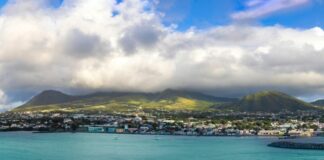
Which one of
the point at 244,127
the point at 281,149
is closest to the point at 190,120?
the point at 244,127

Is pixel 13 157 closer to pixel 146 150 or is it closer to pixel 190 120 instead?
pixel 146 150

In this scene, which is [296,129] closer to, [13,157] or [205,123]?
[205,123]

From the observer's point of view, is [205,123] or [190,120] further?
[190,120]

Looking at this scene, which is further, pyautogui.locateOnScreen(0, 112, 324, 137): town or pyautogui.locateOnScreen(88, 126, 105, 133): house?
pyautogui.locateOnScreen(88, 126, 105, 133): house

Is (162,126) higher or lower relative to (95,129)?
higher

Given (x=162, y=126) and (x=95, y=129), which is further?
(x=95, y=129)

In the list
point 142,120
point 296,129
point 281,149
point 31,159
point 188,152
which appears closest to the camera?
point 31,159

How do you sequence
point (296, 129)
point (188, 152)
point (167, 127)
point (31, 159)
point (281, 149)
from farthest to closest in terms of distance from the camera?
point (167, 127), point (296, 129), point (281, 149), point (188, 152), point (31, 159)

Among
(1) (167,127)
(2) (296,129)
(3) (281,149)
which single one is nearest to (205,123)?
(1) (167,127)

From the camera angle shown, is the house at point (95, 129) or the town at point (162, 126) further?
the house at point (95, 129)
